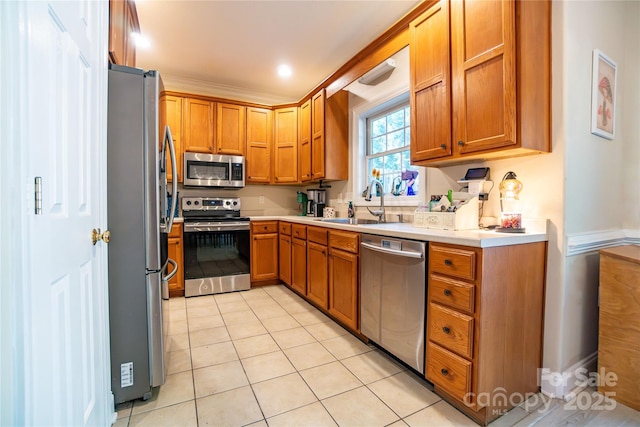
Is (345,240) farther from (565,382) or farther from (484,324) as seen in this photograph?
(565,382)

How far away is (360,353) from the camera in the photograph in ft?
6.84

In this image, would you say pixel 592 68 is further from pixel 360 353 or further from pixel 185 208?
pixel 185 208

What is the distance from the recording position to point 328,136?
11.4ft

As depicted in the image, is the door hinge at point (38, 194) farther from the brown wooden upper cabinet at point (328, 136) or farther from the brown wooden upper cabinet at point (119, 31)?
the brown wooden upper cabinet at point (328, 136)

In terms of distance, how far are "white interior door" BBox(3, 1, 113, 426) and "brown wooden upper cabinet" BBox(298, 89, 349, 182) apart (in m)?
2.41

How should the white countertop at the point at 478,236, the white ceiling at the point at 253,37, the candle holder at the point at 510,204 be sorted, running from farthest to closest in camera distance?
the white ceiling at the point at 253,37
the candle holder at the point at 510,204
the white countertop at the point at 478,236

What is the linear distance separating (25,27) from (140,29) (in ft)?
8.62

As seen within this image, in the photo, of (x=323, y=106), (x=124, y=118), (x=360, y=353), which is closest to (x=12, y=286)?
(x=124, y=118)

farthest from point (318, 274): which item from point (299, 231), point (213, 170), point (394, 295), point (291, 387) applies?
point (213, 170)

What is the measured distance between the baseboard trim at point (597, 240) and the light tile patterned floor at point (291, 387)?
2.81 ft

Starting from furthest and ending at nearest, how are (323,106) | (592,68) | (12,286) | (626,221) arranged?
→ (323,106), (626,221), (592,68), (12,286)

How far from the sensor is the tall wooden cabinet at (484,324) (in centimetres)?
138

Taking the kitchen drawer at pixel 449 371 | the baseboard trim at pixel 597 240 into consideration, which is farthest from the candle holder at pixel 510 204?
the kitchen drawer at pixel 449 371

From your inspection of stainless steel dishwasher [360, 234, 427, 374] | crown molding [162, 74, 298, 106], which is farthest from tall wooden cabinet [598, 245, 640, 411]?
crown molding [162, 74, 298, 106]
